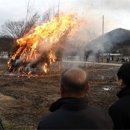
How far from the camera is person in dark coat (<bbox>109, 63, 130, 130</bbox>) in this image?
4414mm

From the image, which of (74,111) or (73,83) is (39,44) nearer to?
(73,83)

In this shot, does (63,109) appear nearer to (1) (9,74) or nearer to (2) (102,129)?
(2) (102,129)

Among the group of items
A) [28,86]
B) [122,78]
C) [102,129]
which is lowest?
[28,86]

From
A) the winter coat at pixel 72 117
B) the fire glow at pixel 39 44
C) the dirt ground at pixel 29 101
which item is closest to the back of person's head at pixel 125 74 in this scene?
the winter coat at pixel 72 117

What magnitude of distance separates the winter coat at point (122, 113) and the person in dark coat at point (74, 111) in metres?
0.53

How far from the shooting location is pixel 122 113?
445cm

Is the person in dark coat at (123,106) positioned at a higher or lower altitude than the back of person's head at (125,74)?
lower

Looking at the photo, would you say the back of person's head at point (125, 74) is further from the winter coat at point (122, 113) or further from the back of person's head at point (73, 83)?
the back of person's head at point (73, 83)

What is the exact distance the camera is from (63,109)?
12.2ft

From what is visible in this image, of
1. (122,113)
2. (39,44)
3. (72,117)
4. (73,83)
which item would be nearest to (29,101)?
Result: (122,113)

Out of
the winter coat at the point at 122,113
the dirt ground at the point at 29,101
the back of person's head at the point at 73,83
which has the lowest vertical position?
the dirt ground at the point at 29,101

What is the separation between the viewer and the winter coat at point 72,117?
12.0ft

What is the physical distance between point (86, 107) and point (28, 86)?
19.9 meters

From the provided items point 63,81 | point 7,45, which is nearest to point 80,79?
point 63,81
